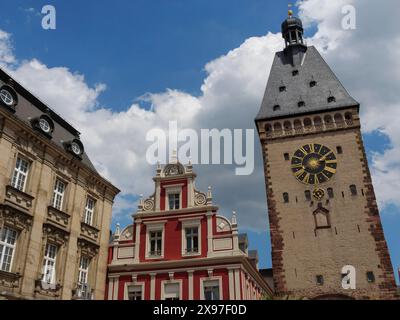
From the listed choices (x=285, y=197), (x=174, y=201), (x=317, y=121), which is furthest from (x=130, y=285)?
(x=317, y=121)

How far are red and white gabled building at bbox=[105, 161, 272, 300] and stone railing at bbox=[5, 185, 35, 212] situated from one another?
846 cm

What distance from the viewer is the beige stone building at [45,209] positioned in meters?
19.1

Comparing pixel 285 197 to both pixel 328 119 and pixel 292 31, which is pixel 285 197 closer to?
pixel 328 119

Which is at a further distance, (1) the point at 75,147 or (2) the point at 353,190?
(2) the point at 353,190

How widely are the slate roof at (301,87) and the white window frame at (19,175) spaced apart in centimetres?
2714

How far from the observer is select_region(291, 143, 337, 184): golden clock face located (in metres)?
36.8

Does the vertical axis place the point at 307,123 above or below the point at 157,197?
above

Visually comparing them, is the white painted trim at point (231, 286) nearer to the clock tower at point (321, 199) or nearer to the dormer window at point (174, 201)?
the dormer window at point (174, 201)

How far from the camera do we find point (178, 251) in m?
26.1

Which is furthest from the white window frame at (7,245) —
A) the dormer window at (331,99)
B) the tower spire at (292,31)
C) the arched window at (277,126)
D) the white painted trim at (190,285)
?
the tower spire at (292,31)

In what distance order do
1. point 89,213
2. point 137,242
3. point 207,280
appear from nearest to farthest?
point 207,280, point 89,213, point 137,242

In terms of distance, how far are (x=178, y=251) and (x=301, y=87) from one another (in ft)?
88.8

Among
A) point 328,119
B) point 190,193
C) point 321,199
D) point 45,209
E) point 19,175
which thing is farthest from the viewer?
point 328,119
